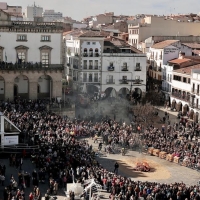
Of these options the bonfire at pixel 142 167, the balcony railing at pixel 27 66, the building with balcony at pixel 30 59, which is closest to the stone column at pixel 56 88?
the building with balcony at pixel 30 59

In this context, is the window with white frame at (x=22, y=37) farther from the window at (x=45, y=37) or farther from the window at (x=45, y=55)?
the window at (x=45, y=55)

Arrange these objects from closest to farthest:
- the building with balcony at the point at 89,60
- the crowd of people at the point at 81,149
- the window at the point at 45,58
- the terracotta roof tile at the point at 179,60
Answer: the crowd of people at the point at 81,149
the window at the point at 45,58
the terracotta roof tile at the point at 179,60
the building with balcony at the point at 89,60

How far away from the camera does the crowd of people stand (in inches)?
1143

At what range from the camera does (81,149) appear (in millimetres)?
38375

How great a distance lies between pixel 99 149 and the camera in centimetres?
4269

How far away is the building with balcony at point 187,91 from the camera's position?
5850 cm

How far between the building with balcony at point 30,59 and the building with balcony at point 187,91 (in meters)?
15.8

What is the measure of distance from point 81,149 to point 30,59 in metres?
24.7

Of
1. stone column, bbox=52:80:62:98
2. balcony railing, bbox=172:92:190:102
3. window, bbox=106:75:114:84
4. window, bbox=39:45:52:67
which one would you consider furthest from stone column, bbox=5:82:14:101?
balcony railing, bbox=172:92:190:102

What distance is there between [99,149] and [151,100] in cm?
2548

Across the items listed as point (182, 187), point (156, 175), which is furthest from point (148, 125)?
point (182, 187)

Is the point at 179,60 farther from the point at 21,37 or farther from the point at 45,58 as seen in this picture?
the point at 21,37

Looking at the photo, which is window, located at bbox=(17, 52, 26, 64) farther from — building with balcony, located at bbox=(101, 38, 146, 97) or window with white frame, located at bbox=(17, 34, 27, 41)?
building with balcony, located at bbox=(101, 38, 146, 97)

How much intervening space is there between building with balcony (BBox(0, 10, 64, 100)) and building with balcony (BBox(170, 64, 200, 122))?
623 inches
